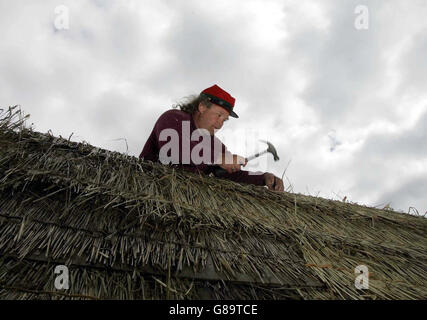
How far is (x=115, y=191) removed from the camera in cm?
145

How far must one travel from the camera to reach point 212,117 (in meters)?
2.89

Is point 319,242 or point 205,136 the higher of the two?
point 205,136

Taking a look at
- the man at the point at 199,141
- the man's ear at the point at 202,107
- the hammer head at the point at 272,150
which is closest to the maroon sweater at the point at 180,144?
the man at the point at 199,141

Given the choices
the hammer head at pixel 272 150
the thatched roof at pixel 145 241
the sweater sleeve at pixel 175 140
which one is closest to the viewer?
the thatched roof at pixel 145 241

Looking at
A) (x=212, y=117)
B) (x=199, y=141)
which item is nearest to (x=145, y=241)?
(x=199, y=141)

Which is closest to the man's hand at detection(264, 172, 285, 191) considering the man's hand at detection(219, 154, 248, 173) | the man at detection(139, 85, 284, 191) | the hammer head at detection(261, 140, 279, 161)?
the man at detection(139, 85, 284, 191)

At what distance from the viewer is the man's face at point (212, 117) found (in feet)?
9.51

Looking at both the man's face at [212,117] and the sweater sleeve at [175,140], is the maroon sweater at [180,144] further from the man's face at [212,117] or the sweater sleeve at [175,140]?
the man's face at [212,117]

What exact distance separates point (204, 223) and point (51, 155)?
1010 mm

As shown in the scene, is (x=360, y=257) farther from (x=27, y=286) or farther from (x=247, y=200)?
(x=27, y=286)

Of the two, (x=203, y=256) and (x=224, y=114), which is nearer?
(x=203, y=256)

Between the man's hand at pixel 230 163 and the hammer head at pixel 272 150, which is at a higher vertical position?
the hammer head at pixel 272 150
